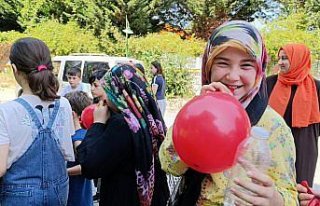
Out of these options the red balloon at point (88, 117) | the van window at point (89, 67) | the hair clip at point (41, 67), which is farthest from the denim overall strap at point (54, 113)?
the van window at point (89, 67)

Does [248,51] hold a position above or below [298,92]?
above

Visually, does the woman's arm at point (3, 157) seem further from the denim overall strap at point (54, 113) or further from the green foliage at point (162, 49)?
the green foliage at point (162, 49)

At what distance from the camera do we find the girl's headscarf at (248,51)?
164cm

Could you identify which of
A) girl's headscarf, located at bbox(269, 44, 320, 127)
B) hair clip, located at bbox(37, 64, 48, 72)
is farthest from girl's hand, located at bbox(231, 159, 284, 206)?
girl's headscarf, located at bbox(269, 44, 320, 127)

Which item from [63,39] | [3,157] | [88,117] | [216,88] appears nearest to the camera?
[216,88]

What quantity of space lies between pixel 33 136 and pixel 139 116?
0.59 metres

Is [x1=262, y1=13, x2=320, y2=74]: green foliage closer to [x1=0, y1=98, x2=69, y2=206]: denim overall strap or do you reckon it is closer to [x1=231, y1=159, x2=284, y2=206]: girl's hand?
[x1=0, y1=98, x2=69, y2=206]: denim overall strap

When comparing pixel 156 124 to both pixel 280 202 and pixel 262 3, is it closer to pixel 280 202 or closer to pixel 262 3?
pixel 280 202

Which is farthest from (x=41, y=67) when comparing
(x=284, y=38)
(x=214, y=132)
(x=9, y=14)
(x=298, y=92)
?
(x=9, y=14)

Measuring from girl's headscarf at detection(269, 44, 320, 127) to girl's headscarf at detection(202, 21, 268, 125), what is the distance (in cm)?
248

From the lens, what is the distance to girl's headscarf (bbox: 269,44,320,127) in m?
4.08

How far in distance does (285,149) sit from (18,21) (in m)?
32.0

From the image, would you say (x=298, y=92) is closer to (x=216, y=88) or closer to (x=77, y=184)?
(x=77, y=184)

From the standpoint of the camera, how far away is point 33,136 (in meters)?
2.39
